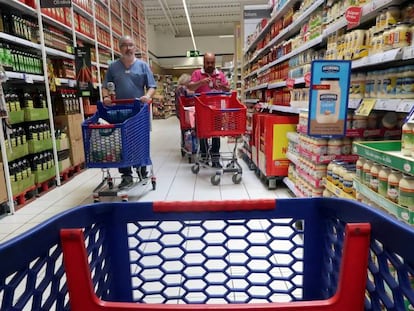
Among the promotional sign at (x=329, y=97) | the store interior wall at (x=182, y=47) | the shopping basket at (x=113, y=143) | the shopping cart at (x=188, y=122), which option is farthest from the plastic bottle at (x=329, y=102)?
the store interior wall at (x=182, y=47)

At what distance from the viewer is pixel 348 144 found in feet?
7.83

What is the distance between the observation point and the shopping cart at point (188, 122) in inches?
193

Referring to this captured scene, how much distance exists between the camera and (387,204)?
1.31m

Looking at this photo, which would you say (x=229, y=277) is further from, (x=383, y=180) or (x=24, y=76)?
(x=24, y=76)

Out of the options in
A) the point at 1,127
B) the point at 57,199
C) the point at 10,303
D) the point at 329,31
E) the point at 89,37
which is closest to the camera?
the point at 10,303

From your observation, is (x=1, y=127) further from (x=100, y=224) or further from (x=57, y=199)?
(x=100, y=224)

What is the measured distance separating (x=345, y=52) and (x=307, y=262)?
178 cm

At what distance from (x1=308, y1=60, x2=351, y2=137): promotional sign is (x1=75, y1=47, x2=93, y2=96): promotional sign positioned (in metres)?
3.55

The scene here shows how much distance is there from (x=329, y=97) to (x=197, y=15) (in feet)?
50.2

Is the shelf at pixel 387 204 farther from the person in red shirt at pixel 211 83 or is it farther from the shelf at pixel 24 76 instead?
the shelf at pixel 24 76

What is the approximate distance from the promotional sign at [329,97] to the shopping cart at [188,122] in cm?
276

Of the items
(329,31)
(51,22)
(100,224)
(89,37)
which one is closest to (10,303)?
(100,224)

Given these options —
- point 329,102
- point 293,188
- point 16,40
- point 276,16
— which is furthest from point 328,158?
point 16,40

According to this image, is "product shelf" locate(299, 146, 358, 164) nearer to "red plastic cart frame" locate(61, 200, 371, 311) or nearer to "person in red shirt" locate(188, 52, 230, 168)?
"red plastic cart frame" locate(61, 200, 371, 311)
